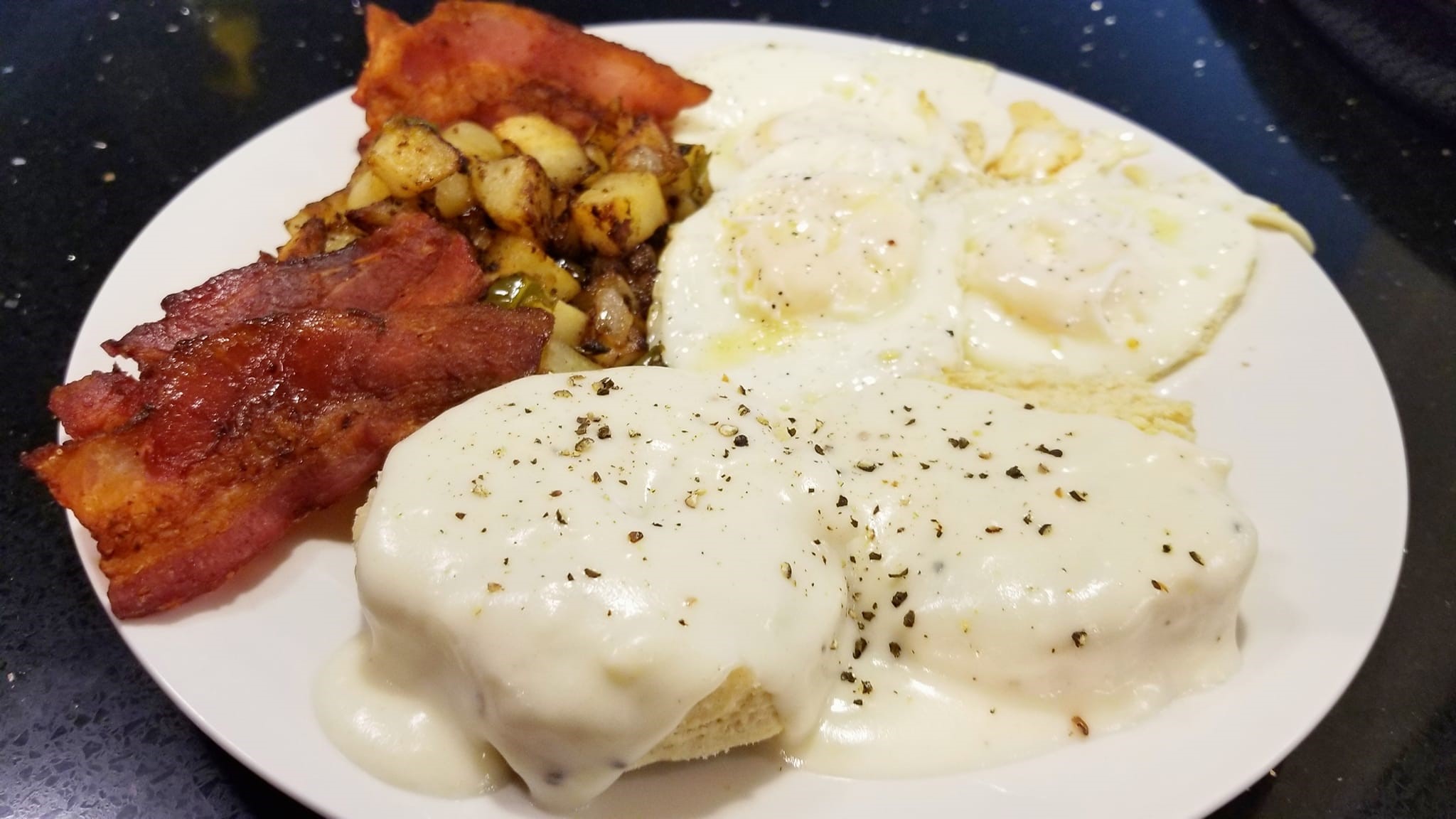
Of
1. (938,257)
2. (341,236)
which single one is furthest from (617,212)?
(938,257)

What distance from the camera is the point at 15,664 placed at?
5.74ft

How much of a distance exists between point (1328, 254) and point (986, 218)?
1.39 meters

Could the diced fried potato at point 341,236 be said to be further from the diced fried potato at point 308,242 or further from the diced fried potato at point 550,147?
the diced fried potato at point 550,147

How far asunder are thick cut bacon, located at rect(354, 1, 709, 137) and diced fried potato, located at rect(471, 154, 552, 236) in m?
0.38

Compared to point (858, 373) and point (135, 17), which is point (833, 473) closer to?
point (858, 373)

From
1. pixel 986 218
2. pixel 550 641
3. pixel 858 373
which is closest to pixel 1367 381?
pixel 986 218

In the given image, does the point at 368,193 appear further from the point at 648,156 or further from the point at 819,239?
the point at 819,239

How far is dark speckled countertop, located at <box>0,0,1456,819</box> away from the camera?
1.68m

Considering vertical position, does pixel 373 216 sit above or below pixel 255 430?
above

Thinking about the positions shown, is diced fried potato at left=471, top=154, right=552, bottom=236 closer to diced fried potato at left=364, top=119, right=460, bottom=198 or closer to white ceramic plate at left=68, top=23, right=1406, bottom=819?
diced fried potato at left=364, top=119, right=460, bottom=198

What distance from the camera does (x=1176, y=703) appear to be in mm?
1466

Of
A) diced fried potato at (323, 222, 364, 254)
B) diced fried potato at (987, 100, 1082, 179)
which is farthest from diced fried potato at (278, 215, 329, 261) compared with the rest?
diced fried potato at (987, 100, 1082, 179)

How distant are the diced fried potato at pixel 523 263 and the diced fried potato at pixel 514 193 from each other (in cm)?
4

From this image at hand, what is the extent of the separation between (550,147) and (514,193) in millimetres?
269
